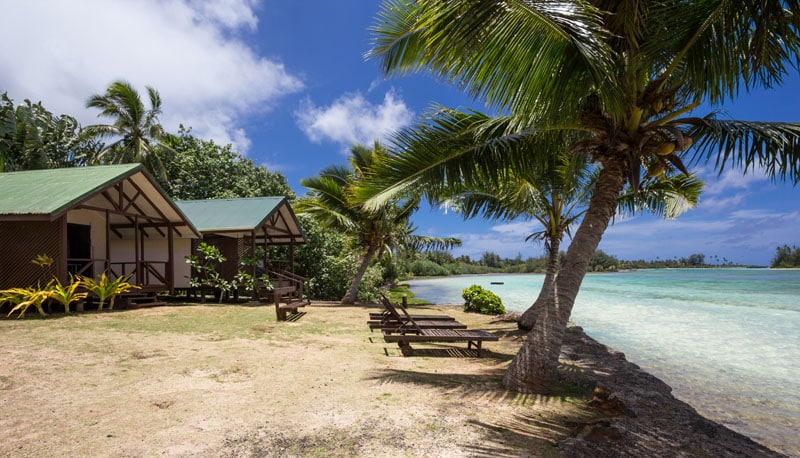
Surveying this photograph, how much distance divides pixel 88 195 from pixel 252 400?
9404 mm

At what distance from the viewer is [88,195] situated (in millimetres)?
10906

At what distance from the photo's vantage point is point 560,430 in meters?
4.11

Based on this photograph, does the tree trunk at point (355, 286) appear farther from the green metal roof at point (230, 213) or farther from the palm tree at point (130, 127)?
the palm tree at point (130, 127)

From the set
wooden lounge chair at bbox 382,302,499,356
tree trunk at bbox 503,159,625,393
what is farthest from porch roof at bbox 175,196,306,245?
tree trunk at bbox 503,159,625,393

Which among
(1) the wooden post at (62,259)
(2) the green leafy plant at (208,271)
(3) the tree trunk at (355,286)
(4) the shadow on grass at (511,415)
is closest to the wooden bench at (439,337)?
(4) the shadow on grass at (511,415)

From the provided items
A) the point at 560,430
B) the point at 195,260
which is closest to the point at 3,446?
the point at 560,430

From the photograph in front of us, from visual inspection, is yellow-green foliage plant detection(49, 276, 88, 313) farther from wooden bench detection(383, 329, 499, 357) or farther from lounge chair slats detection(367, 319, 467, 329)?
wooden bench detection(383, 329, 499, 357)

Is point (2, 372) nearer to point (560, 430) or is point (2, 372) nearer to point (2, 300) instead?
point (2, 300)

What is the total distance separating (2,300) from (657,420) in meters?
13.2

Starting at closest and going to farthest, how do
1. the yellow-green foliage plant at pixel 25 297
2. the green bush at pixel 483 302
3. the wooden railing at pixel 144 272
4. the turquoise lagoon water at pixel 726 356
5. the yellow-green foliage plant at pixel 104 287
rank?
the turquoise lagoon water at pixel 726 356 < the yellow-green foliage plant at pixel 25 297 < the yellow-green foliage plant at pixel 104 287 < the wooden railing at pixel 144 272 < the green bush at pixel 483 302

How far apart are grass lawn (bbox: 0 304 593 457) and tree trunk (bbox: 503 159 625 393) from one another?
30 centimetres

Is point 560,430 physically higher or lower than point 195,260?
lower

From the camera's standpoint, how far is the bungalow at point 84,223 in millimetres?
10648

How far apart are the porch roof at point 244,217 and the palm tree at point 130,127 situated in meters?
11.8
